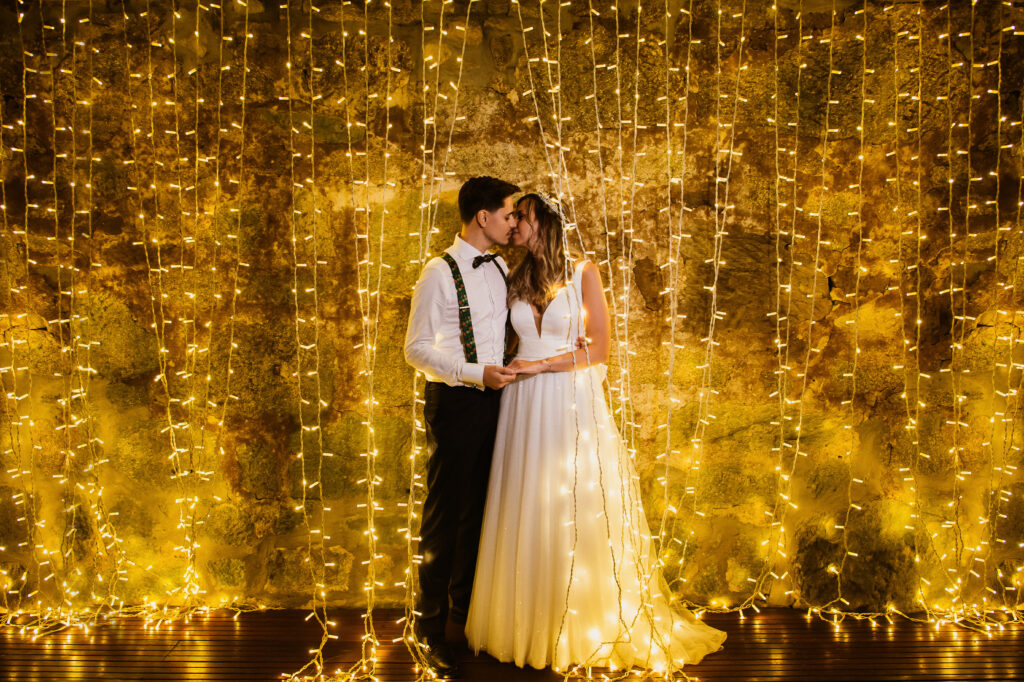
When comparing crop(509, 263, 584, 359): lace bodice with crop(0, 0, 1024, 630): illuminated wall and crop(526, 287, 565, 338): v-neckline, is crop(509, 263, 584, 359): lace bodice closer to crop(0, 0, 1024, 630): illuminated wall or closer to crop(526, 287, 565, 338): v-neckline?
crop(526, 287, 565, 338): v-neckline

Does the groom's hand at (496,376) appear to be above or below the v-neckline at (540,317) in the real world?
below

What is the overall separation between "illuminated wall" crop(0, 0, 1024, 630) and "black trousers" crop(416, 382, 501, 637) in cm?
36

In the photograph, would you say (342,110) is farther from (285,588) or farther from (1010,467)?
(1010,467)

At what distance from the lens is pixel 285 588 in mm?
2949

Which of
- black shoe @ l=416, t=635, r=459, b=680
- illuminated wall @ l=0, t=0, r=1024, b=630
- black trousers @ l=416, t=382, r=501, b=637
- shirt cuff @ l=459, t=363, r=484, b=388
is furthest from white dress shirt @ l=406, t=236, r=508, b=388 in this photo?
black shoe @ l=416, t=635, r=459, b=680

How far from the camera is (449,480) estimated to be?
254 cm

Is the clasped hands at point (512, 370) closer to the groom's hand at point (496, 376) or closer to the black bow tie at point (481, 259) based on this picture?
the groom's hand at point (496, 376)

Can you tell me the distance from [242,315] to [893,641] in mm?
3014

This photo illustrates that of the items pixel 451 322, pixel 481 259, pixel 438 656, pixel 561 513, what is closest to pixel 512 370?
pixel 451 322

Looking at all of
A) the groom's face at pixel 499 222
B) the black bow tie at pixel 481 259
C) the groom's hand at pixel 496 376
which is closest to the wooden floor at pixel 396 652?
the groom's hand at pixel 496 376

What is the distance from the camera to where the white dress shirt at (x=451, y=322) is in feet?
7.97

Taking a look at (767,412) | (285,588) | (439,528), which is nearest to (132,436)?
(285,588)

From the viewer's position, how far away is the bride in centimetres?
243

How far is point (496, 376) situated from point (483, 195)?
2.26ft
